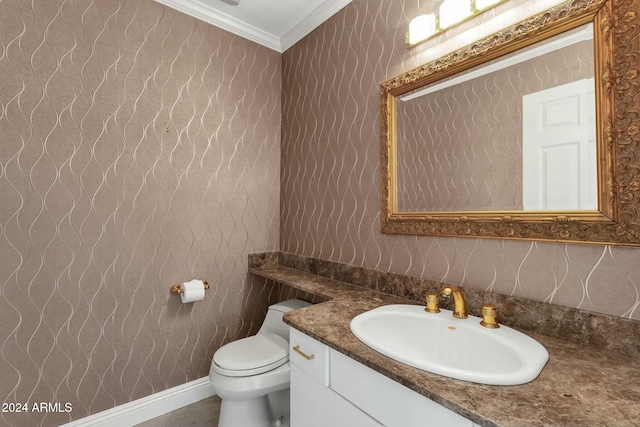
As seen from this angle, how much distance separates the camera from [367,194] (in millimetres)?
1639

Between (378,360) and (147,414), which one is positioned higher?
(378,360)

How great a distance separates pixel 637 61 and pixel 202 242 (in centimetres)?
205

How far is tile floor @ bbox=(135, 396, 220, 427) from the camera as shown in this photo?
1689mm

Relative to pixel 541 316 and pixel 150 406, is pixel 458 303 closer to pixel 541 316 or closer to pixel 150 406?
pixel 541 316

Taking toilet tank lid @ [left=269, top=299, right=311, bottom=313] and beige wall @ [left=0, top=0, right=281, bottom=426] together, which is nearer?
beige wall @ [left=0, top=0, right=281, bottom=426]

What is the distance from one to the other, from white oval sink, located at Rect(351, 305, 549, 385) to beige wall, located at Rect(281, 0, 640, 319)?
22 cm

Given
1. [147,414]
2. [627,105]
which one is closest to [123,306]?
[147,414]

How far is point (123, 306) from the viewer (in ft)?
5.42

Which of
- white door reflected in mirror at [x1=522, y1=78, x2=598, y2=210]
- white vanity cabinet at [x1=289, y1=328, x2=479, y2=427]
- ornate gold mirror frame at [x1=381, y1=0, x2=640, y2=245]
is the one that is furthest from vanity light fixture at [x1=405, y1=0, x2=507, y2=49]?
white vanity cabinet at [x1=289, y1=328, x2=479, y2=427]

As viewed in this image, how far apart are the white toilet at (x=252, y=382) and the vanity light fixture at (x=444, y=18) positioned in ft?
5.43

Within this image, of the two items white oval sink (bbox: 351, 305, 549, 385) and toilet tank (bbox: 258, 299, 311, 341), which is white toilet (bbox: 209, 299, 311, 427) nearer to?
toilet tank (bbox: 258, 299, 311, 341)

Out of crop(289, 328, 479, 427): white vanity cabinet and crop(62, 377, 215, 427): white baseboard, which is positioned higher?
crop(289, 328, 479, 427): white vanity cabinet

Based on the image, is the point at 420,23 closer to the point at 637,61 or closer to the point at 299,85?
the point at 637,61

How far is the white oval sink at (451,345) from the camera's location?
2.47ft
